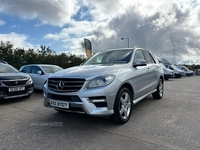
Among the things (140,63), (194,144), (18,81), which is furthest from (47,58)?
(194,144)

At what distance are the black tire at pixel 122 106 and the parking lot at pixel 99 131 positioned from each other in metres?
0.16

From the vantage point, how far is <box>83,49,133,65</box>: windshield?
4309mm

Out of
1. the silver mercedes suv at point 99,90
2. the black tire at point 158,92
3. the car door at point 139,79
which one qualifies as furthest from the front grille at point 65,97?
the black tire at point 158,92

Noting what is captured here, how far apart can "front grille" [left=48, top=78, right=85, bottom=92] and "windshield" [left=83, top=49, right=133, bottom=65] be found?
55.1 inches

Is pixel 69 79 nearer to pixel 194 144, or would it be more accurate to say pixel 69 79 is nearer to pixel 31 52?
pixel 194 144

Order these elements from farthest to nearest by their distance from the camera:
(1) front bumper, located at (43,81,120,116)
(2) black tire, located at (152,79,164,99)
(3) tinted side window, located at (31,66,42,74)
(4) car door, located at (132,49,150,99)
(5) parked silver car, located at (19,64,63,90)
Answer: (3) tinted side window, located at (31,66,42,74) < (5) parked silver car, located at (19,64,63,90) < (2) black tire, located at (152,79,164,99) < (4) car door, located at (132,49,150,99) < (1) front bumper, located at (43,81,120,116)

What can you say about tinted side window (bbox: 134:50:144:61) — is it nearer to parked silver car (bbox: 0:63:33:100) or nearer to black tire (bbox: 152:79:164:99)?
black tire (bbox: 152:79:164:99)

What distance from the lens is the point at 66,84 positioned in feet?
11.0

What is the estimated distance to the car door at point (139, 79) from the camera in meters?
4.11

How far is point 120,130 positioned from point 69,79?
56.1 inches

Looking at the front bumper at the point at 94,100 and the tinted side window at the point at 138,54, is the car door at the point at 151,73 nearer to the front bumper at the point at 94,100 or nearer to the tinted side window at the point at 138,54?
the tinted side window at the point at 138,54

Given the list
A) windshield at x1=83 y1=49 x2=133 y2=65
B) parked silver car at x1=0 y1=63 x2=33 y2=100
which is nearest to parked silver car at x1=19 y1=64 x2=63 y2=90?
parked silver car at x1=0 y1=63 x2=33 y2=100

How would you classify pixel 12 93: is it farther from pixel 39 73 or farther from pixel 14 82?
pixel 39 73

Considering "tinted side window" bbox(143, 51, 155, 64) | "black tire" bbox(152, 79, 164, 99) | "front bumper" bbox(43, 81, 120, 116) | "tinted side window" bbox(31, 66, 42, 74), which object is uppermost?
"tinted side window" bbox(143, 51, 155, 64)
